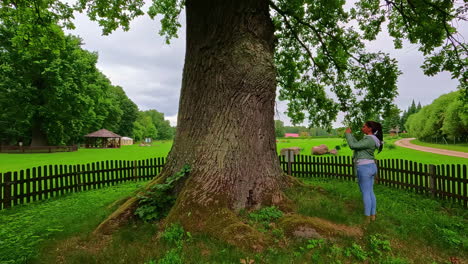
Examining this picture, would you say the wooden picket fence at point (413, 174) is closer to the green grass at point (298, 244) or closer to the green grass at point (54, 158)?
the green grass at point (298, 244)

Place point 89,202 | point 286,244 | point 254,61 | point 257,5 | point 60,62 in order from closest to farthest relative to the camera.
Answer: point 286,244, point 254,61, point 257,5, point 89,202, point 60,62

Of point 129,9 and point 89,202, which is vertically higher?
point 129,9

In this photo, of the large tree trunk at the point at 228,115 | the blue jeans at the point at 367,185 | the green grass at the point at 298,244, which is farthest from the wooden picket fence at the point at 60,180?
the blue jeans at the point at 367,185

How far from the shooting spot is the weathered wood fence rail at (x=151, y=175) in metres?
6.60

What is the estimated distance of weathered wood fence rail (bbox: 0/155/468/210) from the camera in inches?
260

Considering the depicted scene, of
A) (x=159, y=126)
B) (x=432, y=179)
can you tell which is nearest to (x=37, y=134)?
(x=432, y=179)

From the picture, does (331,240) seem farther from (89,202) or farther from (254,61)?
(89,202)

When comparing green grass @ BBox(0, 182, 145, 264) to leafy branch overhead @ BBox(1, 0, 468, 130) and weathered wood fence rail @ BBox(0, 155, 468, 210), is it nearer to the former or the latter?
weathered wood fence rail @ BBox(0, 155, 468, 210)

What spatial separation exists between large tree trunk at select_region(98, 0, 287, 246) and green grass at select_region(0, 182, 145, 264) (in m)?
0.85

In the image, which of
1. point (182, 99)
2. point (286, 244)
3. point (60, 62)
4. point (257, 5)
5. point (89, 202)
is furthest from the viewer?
point (60, 62)

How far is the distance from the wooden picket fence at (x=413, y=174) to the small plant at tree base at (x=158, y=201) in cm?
727

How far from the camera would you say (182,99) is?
17.0ft

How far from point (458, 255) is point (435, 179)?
440 cm

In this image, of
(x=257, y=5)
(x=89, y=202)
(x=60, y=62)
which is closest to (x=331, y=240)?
(x=257, y=5)
